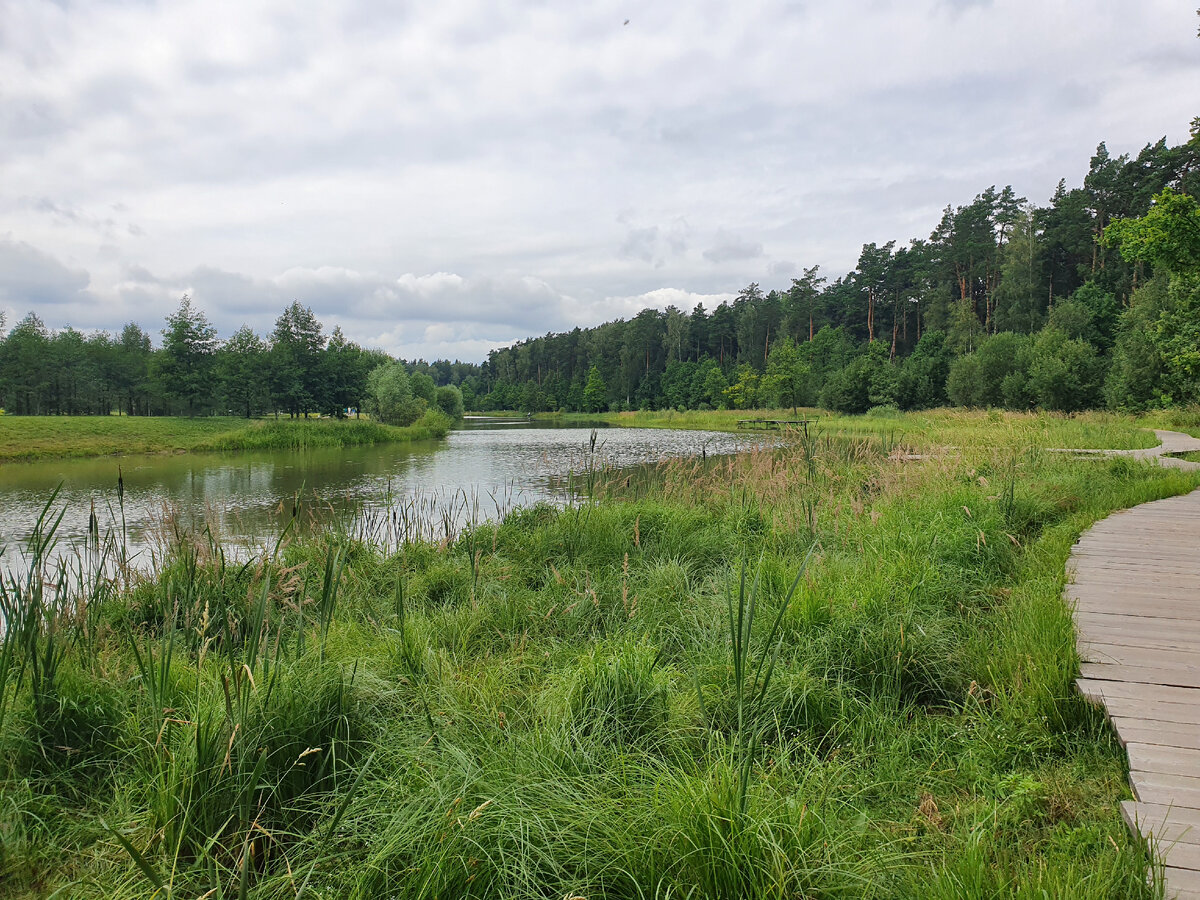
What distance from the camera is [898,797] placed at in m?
2.22

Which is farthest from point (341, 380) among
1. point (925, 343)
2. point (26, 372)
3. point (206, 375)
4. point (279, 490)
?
point (925, 343)

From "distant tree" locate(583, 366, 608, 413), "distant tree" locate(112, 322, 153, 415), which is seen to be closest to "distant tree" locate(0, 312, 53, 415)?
"distant tree" locate(112, 322, 153, 415)

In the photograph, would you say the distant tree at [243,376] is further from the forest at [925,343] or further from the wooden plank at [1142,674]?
the wooden plank at [1142,674]

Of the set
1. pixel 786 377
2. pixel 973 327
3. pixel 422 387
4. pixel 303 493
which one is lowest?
pixel 303 493

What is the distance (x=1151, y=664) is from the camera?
111 inches

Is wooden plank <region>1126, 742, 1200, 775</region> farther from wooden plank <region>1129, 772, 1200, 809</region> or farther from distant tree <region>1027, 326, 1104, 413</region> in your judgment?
distant tree <region>1027, 326, 1104, 413</region>

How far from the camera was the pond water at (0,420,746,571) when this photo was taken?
283 inches

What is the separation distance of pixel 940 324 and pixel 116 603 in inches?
2260

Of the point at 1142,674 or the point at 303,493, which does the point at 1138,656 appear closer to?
the point at 1142,674

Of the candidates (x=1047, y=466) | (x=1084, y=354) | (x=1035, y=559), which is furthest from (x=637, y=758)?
(x=1084, y=354)

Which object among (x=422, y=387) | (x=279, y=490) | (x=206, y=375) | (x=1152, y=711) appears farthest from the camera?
(x=422, y=387)

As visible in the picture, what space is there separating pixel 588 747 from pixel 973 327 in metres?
50.5

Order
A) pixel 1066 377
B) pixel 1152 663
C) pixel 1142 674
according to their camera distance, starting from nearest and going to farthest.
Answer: pixel 1142 674
pixel 1152 663
pixel 1066 377

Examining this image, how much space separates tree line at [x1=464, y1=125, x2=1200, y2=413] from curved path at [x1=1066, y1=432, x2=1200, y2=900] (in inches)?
494
